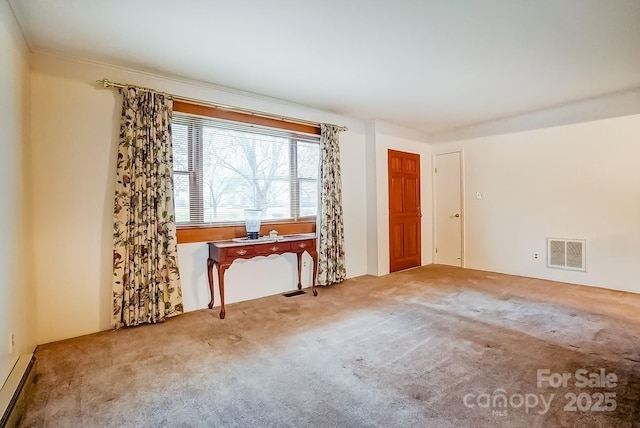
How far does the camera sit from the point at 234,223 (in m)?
3.67

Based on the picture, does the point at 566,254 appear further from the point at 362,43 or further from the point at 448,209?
the point at 362,43

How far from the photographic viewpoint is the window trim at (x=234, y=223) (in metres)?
3.32

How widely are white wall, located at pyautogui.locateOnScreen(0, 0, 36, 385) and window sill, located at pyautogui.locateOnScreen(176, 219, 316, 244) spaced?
123cm

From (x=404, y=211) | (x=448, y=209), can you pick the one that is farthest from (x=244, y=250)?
(x=448, y=209)

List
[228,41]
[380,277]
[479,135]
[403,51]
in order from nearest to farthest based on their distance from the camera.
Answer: [228,41] < [403,51] < [380,277] < [479,135]

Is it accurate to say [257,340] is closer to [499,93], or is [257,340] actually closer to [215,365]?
[215,365]

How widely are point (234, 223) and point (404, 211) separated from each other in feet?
9.86

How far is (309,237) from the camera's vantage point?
12.9ft

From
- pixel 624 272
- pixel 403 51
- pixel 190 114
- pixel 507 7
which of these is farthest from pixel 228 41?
pixel 624 272

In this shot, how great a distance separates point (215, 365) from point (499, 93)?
4.19 metres

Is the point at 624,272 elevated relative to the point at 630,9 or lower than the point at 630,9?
lower

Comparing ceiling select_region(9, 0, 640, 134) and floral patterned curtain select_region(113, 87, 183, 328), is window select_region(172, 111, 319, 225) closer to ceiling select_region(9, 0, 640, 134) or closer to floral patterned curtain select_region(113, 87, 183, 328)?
floral patterned curtain select_region(113, 87, 183, 328)

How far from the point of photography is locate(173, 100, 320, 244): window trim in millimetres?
3322

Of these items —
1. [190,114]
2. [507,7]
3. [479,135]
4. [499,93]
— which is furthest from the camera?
[479,135]
